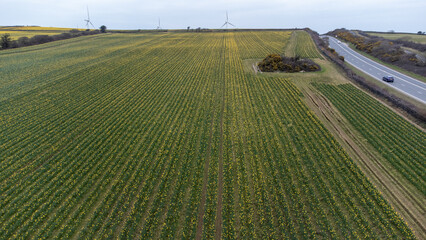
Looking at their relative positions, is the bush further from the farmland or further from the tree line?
the tree line

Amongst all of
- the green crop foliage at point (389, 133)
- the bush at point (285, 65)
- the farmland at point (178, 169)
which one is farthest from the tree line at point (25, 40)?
the green crop foliage at point (389, 133)

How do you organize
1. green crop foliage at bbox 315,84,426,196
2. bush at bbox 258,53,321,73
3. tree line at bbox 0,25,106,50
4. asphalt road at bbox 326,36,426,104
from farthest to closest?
1. tree line at bbox 0,25,106,50
2. bush at bbox 258,53,321,73
3. asphalt road at bbox 326,36,426,104
4. green crop foliage at bbox 315,84,426,196

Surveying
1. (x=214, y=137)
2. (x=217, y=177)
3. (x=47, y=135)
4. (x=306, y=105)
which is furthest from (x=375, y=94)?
(x=47, y=135)

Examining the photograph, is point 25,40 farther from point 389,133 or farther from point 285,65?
point 389,133

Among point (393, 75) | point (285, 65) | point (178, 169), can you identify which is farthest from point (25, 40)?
point (393, 75)

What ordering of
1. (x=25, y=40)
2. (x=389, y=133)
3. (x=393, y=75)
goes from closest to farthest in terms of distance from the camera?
(x=389, y=133)
(x=393, y=75)
(x=25, y=40)

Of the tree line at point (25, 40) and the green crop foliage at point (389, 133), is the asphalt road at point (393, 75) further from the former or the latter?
the tree line at point (25, 40)

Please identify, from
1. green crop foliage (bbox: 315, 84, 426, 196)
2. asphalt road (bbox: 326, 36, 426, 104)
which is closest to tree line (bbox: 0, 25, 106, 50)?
green crop foliage (bbox: 315, 84, 426, 196)

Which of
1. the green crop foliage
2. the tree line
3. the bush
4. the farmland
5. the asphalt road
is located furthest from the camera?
the tree line

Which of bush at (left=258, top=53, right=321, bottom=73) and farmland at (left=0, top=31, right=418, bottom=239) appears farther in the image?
bush at (left=258, top=53, right=321, bottom=73)
